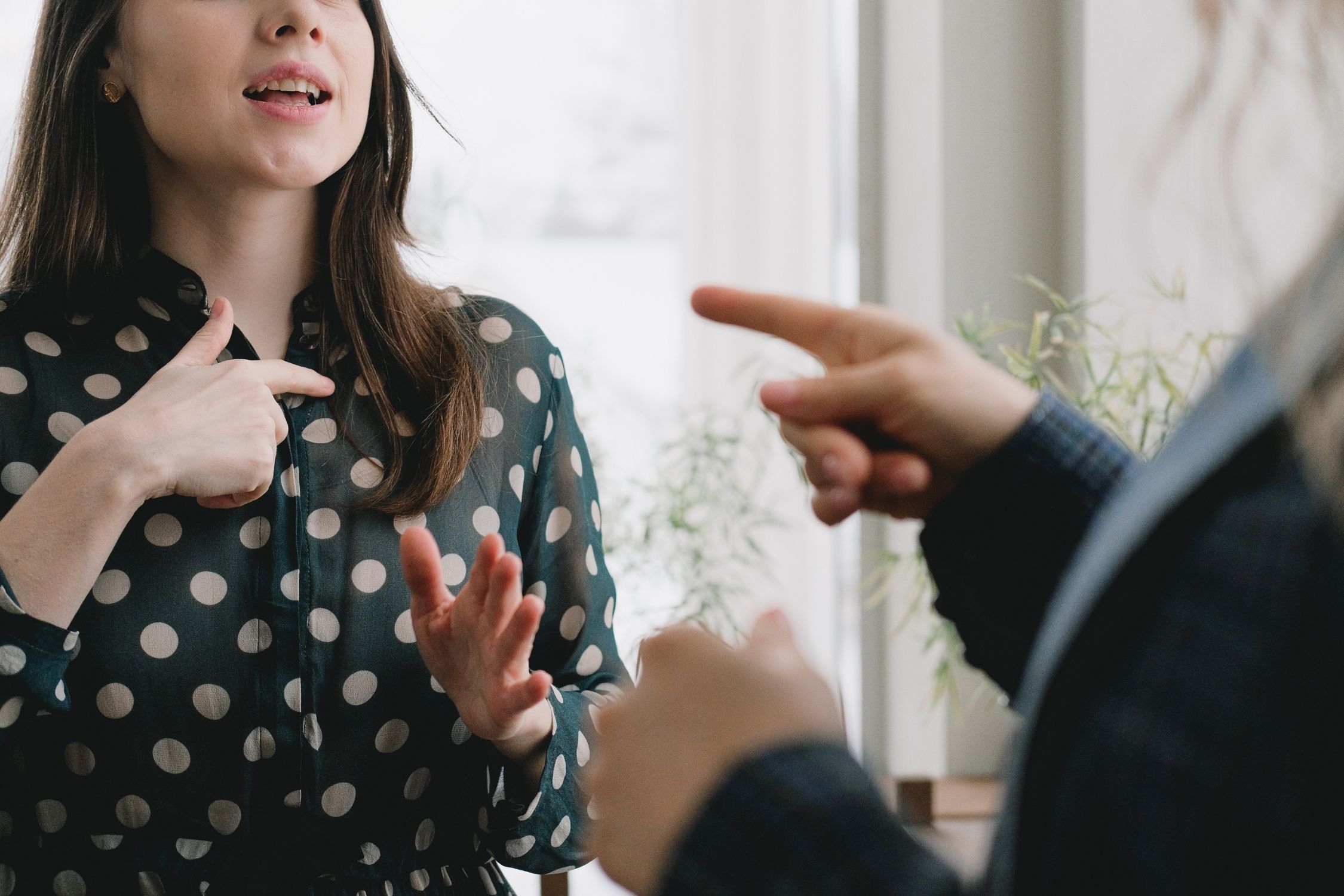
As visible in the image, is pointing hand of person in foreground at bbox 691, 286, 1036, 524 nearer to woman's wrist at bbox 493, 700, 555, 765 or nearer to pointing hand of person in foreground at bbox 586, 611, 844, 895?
pointing hand of person in foreground at bbox 586, 611, 844, 895

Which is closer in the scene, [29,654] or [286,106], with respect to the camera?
[29,654]

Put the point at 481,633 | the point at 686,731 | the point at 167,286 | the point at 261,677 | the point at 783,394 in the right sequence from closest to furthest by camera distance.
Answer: the point at 686,731 < the point at 783,394 < the point at 481,633 < the point at 261,677 < the point at 167,286

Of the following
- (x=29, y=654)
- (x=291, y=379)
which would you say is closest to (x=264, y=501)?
(x=291, y=379)

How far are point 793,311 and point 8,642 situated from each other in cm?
70

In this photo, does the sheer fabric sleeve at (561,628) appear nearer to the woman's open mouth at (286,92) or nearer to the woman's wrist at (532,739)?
the woman's wrist at (532,739)

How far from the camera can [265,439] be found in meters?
1.02

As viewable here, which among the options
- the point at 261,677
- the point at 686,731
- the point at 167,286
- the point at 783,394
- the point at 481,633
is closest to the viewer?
the point at 686,731

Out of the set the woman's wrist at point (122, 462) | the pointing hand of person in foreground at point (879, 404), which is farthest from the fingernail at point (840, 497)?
the woman's wrist at point (122, 462)

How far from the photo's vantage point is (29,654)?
0.90 meters

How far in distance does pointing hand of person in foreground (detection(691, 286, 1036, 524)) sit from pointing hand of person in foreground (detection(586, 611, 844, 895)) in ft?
0.50

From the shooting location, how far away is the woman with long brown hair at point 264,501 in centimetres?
97

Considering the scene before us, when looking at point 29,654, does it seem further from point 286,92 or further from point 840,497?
point 840,497

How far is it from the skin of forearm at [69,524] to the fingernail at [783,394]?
618 millimetres

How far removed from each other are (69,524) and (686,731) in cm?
70
